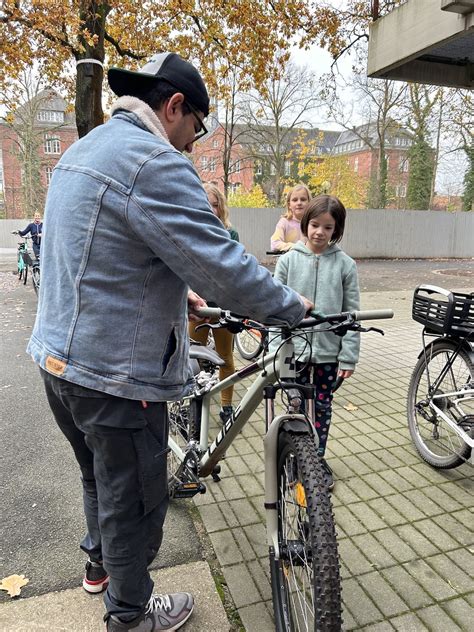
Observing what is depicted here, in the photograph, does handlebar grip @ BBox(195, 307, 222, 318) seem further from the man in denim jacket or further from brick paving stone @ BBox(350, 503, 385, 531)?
brick paving stone @ BBox(350, 503, 385, 531)

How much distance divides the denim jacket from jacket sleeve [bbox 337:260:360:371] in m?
1.33

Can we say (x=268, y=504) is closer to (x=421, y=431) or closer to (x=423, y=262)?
(x=421, y=431)

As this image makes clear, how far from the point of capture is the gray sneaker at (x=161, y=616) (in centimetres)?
187

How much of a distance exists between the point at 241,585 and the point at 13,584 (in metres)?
1.05

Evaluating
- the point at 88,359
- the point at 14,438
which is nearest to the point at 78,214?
the point at 88,359

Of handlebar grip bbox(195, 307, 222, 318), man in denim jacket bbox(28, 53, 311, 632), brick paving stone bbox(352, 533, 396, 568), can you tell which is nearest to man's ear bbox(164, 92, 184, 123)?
man in denim jacket bbox(28, 53, 311, 632)

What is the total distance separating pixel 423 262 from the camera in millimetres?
19234

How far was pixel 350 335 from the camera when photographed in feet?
9.62

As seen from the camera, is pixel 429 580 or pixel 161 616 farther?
pixel 429 580

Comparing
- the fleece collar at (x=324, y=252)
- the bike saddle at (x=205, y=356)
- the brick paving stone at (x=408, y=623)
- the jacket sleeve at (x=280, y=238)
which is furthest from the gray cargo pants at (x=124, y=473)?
the jacket sleeve at (x=280, y=238)

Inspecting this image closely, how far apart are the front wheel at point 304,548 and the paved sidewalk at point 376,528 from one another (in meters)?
0.24

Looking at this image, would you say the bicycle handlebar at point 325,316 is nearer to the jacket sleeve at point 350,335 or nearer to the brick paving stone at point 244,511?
the jacket sleeve at point 350,335

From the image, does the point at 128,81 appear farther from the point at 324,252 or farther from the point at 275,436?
the point at 324,252

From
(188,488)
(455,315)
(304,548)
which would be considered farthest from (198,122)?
(455,315)
